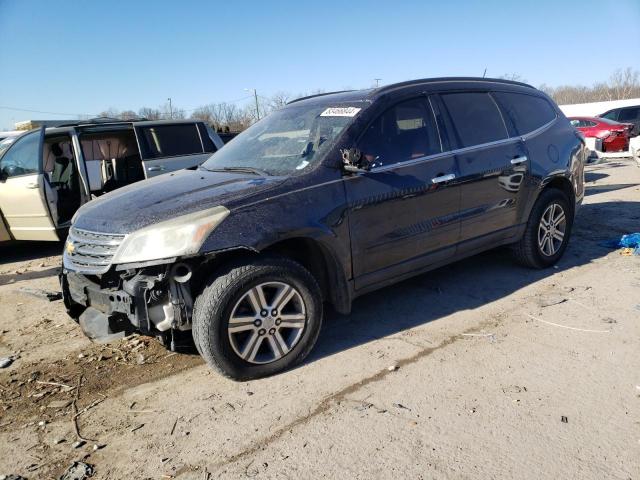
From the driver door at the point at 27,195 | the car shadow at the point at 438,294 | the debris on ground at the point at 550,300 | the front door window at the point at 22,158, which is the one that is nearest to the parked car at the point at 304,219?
the car shadow at the point at 438,294

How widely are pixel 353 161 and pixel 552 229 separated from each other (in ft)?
9.02

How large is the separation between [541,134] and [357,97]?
217 cm

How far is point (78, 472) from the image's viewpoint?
246 cm

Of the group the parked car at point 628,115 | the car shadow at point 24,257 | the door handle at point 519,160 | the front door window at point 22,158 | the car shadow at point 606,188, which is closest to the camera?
the door handle at point 519,160

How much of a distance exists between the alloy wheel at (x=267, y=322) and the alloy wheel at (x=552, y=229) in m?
2.93

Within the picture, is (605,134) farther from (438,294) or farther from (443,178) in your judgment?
(443,178)

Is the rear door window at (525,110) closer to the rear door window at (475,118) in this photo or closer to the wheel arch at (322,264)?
the rear door window at (475,118)

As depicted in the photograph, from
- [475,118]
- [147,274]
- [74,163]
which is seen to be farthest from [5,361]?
[74,163]

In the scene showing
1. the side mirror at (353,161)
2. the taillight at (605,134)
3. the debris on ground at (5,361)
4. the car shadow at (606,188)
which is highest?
the side mirror at (353,161)

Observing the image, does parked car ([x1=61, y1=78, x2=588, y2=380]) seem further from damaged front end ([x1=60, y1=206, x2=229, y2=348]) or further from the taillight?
the taillight

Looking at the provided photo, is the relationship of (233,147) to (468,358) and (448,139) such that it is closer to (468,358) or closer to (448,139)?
(448,139)

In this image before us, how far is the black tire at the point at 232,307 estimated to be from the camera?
3004 mm

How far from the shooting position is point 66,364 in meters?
3.67

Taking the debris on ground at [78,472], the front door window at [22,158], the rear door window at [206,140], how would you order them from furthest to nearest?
the rear door window at [206,140], the front door window at [22,158], the debris on ground at [78,472]
